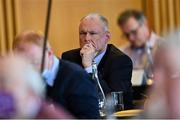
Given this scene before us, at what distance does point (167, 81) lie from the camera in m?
1.96

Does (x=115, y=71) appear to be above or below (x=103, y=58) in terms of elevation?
below

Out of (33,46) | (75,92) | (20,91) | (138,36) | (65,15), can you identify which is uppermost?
→ (65,15)

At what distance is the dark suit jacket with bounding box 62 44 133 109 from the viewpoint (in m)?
4.49

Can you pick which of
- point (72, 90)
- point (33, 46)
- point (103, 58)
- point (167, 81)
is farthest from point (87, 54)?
point (167, 81)

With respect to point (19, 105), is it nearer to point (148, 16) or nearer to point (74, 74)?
point (74, 74)

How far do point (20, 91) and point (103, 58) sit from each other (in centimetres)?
302

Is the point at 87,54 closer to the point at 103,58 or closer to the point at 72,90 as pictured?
the point at 103,58

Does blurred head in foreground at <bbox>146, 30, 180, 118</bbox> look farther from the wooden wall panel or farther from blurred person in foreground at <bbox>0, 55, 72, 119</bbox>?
the wooden wall panel

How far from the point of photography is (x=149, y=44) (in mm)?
6430

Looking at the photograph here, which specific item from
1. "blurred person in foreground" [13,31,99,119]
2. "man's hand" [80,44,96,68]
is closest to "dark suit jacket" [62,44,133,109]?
"man's hand" [80,44,96,68]

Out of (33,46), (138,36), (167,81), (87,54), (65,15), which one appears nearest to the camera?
(167,81)

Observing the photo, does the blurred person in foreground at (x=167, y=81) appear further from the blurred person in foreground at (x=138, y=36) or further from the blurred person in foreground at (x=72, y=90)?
the blurred person in foreground at (x=138, y=36)

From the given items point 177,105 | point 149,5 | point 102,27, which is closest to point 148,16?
point 149,5

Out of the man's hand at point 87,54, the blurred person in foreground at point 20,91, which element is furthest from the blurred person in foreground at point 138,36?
the blurred person in foreground at point 20,91
